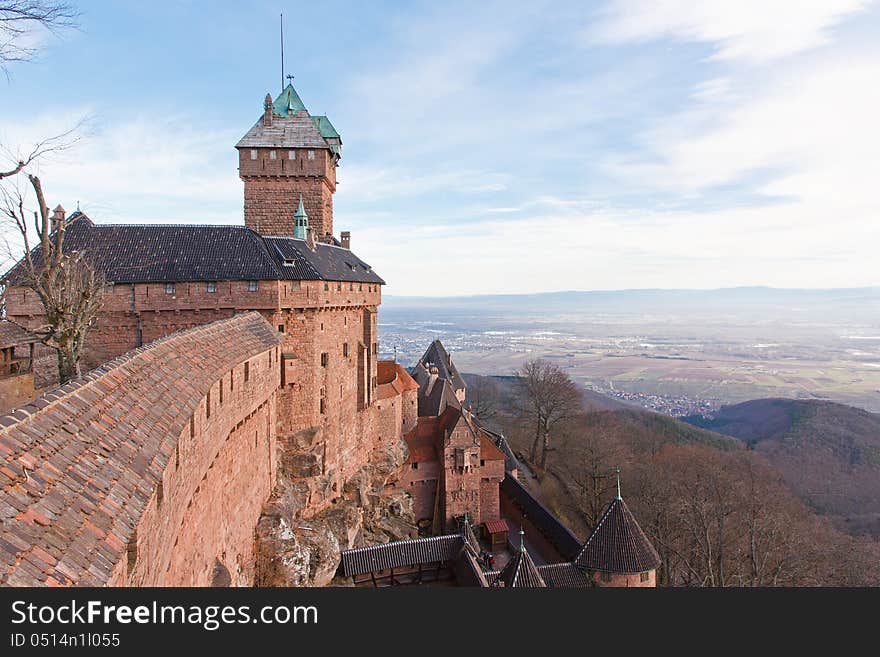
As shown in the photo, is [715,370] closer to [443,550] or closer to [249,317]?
[443,550]

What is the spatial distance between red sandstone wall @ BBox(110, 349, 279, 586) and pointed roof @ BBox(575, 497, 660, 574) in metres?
12.9

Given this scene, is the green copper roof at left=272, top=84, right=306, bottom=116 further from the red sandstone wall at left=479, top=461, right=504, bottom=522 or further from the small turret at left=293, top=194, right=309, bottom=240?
the red sandstone wall at left=479, top=461, right=504, bottom=522

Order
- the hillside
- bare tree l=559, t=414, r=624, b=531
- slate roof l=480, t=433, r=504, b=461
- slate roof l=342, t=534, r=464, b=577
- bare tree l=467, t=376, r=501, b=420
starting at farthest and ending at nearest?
bare tree l=467, t=376, r=501, b=420 < the hillside < bare tree l=559, t=414, r=624, b=531 < slate roof l=480, t=433, r=504, b=461 < slate roof l=342, t=534, r=464, b=577

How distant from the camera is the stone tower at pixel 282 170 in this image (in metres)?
24.4

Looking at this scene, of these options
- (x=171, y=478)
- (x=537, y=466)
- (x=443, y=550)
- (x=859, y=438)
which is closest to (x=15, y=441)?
(x=171, y=478)

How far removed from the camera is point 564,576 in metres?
20.7

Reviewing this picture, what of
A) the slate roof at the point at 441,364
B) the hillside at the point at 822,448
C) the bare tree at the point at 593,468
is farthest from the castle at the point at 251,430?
the hillside at the point at 822,448

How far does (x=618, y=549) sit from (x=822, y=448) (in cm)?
4557

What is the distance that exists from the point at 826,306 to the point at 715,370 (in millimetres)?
126647

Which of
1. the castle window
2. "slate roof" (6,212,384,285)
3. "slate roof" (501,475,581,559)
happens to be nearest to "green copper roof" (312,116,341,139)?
"slate roof" (6,212,384,285)

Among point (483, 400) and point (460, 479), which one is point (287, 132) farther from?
point (483, 400)

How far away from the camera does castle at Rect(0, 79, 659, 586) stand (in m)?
3.97

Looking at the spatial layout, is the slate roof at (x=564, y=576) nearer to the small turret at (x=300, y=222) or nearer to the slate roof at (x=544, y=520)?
the slate roof at (x=544, y=520)

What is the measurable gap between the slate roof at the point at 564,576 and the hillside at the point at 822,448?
93.7 ft
